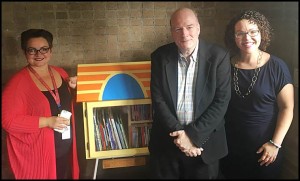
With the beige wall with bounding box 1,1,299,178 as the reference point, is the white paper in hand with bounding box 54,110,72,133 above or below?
below

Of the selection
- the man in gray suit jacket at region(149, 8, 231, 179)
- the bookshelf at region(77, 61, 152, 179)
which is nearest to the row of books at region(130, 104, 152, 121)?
the bookshelf at region(77, 61, 152, 179)

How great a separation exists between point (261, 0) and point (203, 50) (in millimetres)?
597

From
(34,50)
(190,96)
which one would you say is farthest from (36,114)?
(190,96)

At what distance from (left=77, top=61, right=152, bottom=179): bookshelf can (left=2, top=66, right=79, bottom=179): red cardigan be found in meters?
0.21

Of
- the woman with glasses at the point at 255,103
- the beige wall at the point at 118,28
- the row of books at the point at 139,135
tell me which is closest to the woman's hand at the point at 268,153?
the woman with glasses at the point at 255,103

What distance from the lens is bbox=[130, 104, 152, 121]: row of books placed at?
5.21 ft

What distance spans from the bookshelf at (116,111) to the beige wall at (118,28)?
16cm

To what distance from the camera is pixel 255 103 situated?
1.39 m

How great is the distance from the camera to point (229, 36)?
1.45m

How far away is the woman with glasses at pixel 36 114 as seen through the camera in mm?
1347

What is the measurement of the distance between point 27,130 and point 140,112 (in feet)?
2.07

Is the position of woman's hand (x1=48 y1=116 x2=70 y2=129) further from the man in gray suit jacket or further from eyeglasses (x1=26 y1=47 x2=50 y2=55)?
the man in gray suit jacket

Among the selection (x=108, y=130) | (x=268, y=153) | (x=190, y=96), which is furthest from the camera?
Result: (x=108, y=130)

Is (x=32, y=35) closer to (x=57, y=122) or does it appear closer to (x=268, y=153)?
(x=57, y=122)
